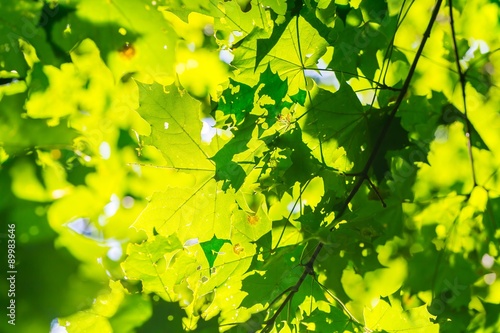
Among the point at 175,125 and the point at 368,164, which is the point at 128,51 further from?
the point at 368,164

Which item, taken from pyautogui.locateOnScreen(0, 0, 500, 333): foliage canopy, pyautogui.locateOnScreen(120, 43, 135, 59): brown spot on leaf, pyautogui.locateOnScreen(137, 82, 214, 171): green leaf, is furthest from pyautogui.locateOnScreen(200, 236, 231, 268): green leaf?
pyautogui.locateOnScreen(120, 43, 135, 59): brown spot on leaf

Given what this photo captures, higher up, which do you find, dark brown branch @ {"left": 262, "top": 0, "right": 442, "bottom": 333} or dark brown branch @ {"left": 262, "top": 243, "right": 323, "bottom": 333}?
dark brown branch @ {"left": 262, "top": 0, "right": 442, "bottom": 333}

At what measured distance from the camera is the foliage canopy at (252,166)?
0.88 metres

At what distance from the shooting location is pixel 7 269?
1104 millimetres

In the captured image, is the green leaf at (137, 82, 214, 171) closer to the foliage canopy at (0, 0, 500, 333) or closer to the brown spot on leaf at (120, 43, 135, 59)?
the foliage canopy at (0, 0, 500, 333)

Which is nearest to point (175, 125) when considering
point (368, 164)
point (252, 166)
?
point (252, 166)

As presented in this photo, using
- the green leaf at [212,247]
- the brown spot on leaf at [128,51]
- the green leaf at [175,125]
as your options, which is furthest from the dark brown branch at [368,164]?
the brown spot on leaf at [128,51]

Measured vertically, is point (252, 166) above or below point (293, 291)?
above

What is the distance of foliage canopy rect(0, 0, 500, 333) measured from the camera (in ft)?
2.87

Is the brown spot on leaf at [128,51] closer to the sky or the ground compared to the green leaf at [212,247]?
closer to the sky

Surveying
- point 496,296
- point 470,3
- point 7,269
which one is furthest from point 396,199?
point 7,269

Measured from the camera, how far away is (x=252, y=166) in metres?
0.86

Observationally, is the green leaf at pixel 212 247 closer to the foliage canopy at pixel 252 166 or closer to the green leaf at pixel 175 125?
the foliage canopy at pixel 252 166

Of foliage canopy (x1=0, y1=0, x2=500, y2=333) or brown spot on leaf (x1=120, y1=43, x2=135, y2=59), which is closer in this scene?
foliage canopy (x1=0, y1=0, x2=500, y2=333)
